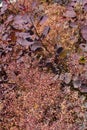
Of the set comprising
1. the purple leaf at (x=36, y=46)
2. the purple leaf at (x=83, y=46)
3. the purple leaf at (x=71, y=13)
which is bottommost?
the purple leaf at (x=83, y=46)

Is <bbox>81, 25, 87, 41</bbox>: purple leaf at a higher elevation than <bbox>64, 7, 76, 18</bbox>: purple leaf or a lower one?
lower

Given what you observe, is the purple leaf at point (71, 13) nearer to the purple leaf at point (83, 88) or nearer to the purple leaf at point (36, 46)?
the purple leaf at point (36, 46)

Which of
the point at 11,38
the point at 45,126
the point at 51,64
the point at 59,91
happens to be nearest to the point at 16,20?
the point at 11,38

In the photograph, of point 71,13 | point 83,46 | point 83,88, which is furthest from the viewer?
point 71,13

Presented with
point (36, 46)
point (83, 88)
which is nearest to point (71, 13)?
point (36, 46)

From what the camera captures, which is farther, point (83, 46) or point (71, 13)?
point (71, 13)

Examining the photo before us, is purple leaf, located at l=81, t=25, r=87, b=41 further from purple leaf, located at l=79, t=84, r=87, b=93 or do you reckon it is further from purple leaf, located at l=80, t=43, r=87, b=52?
purple leaf, located at l=79, t=84, r=87, b=93

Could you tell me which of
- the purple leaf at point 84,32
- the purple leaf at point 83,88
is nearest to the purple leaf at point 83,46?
the purple leaf at point 84,32

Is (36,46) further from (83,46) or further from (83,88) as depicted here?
(83,88)

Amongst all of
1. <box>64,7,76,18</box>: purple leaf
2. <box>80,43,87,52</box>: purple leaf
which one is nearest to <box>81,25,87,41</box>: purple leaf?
<box>80,43,87,52</box>: purple leaf

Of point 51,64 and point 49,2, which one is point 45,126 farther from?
point 49,2

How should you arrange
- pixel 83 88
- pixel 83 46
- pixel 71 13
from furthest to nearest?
pixel 71 13
pixel 83 46
pixel 83 88
